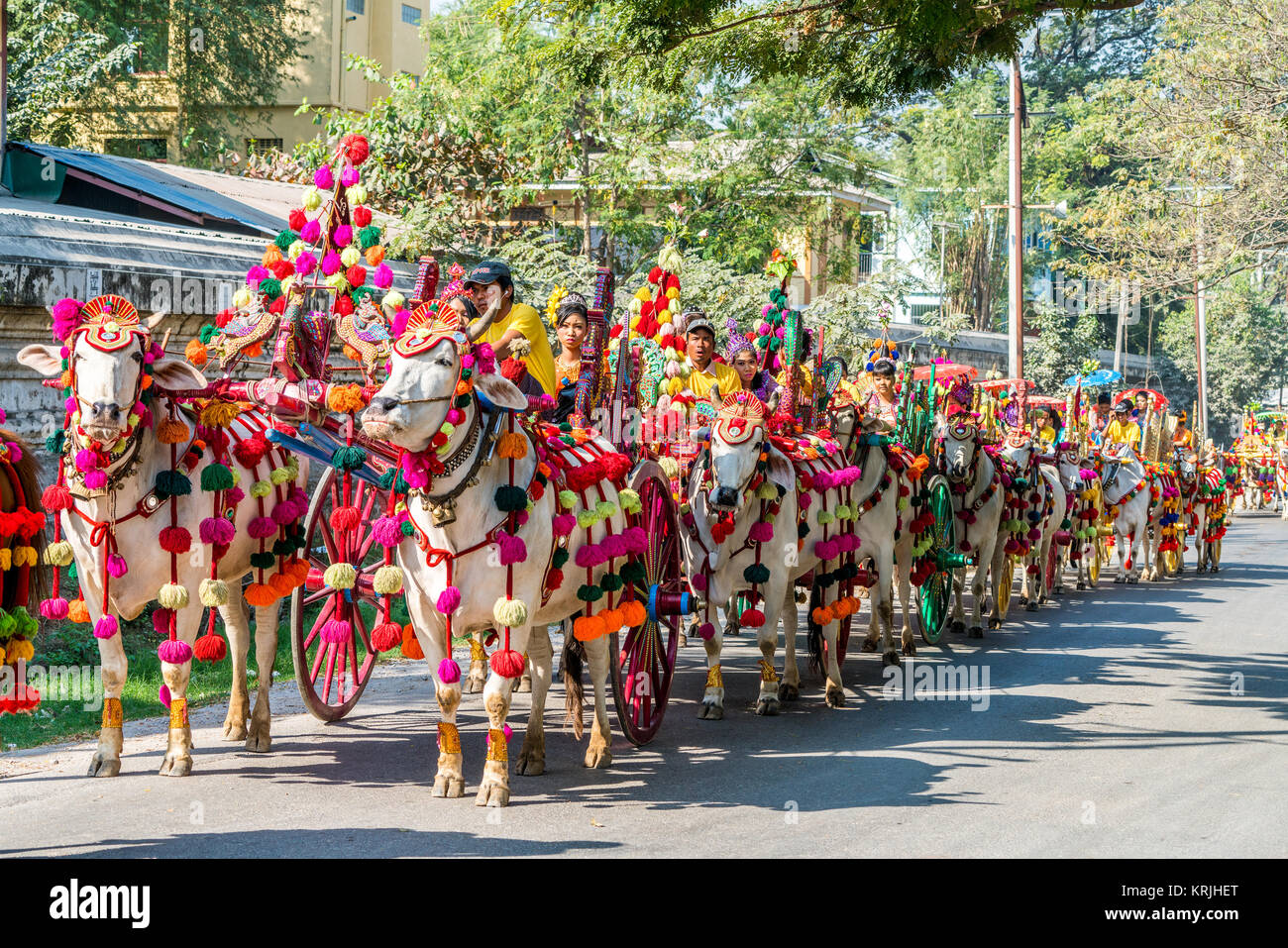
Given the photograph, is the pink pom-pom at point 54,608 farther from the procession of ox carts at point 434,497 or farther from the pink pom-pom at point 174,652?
the pink pom-pom at point 174,652

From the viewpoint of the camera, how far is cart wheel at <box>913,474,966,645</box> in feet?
40.0

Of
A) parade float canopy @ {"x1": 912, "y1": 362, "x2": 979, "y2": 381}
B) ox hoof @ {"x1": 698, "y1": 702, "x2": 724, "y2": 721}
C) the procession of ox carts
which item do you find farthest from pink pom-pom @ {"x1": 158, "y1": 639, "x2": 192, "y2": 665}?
parade float canopy @ {"x1": 912, "y1": 362, "x2": 979, "y2": 381}

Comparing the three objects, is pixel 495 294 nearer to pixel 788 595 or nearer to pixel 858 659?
pixel 788 595

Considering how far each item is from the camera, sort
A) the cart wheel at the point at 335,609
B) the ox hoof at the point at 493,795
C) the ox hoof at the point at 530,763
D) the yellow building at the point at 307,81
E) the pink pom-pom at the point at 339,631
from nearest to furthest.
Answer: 1. the ox hoof at the point at 493,795
2. the pink pom-pom at the point at 339,631
3. the ox hoof at the point at 530,763
4. the cart wheel at the point at 335,609
5. the yellow building at the point at 307,81

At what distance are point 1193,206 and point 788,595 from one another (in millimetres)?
12544

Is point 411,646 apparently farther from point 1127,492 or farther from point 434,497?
point 1127,492

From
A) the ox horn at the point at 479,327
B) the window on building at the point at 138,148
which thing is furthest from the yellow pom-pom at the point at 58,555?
the window on building at the point at 138,148

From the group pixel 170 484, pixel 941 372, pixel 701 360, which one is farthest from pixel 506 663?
pixel 941 372

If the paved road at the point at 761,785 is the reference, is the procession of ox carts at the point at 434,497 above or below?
above

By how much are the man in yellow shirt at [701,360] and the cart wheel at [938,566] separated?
3.17 metres

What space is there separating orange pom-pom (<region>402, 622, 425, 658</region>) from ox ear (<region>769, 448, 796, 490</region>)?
2997 millimetres

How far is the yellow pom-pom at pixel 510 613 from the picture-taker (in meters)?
6.43

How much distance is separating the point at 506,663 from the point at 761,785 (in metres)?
1.70

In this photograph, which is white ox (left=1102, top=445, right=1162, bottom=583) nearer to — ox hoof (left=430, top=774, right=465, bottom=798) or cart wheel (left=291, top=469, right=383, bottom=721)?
cart wheel (left=291, top=469, right=383, bottom=721)
